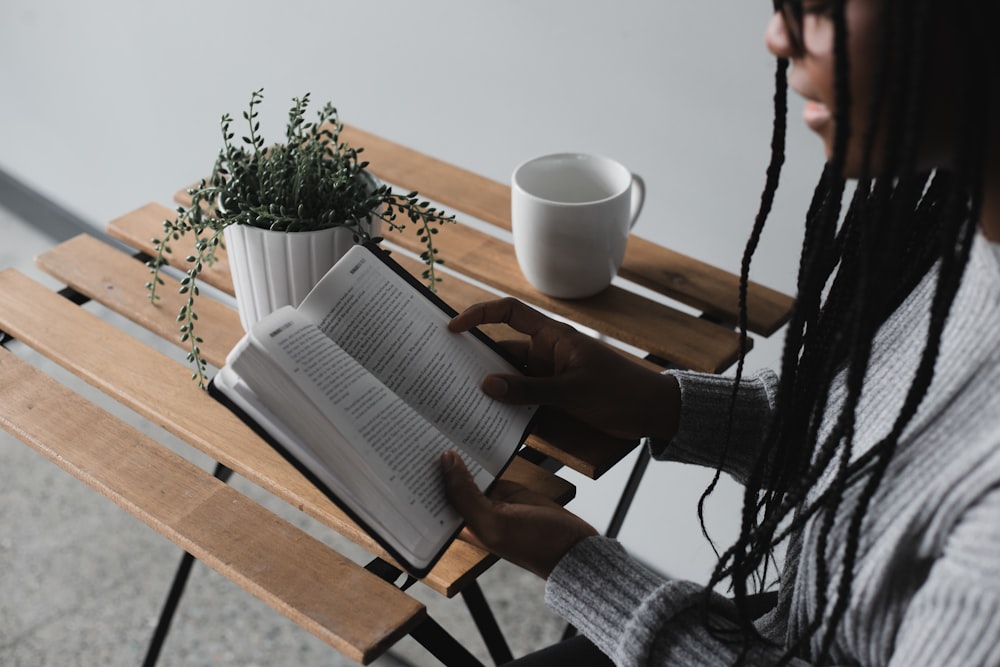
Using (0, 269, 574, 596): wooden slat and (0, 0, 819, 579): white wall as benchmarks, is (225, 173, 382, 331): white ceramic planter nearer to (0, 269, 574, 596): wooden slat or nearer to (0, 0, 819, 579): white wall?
(0, 269, 574, 596): wooden slat

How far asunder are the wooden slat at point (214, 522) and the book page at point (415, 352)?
0.45ft

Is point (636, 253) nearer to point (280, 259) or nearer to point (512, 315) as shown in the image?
point (512, 315)

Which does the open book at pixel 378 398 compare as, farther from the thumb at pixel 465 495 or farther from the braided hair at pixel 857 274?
the braided hair at pixel 857 274

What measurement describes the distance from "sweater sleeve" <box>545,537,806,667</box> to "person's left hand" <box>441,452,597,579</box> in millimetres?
13

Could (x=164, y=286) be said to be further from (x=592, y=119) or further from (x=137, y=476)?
(x=592, y=119)

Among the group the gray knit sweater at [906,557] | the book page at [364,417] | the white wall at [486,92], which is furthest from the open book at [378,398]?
the white wall at [486,92]

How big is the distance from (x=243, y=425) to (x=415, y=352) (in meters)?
0.18

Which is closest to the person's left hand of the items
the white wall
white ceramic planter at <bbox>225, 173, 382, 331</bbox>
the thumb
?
the thumb

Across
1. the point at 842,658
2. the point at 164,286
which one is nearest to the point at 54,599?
the point at 164,286

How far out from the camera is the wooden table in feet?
2.58

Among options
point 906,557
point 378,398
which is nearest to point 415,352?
point 378,398

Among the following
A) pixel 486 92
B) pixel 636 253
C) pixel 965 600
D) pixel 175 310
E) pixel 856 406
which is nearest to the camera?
pixel 965 600

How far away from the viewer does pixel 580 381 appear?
90 cm

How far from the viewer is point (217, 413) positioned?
3.09 feet
